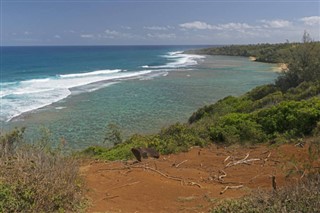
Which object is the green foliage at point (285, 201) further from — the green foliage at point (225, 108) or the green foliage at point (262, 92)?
the green foliage at point (262, 92)

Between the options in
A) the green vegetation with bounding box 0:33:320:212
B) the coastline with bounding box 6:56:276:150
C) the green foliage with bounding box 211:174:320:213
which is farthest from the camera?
the coastline with bounding box 6:56:276:150

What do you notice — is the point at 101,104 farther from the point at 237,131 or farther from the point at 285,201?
the point at 285,201

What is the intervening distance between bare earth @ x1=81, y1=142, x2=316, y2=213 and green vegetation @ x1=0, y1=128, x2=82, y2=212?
550mm

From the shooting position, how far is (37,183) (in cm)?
606

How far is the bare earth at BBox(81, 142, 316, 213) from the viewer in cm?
694

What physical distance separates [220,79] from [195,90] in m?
10.8

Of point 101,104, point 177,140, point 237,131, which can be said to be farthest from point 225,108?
point 101,104

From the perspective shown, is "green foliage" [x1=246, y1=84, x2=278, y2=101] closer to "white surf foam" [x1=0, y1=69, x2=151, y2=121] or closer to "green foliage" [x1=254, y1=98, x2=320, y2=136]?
"green foliage" [x1=254, y1=98, x2=320, y2=136]

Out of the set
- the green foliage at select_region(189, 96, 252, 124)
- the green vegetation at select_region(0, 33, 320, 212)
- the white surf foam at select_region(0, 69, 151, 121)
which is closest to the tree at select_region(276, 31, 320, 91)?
the green vegetation at select_region(0, 33, 320, 212)

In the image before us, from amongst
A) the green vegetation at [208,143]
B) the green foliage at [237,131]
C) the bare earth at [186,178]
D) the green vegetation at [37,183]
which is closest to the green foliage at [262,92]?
the green vegetation at [208,143]

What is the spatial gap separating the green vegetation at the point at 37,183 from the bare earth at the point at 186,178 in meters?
0.55

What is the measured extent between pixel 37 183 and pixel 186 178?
380cm

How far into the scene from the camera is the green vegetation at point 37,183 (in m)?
5.72

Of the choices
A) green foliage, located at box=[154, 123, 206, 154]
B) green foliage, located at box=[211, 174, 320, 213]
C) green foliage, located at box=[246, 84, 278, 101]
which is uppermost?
green foliage, located at box=[211, 174, 320, 213]
